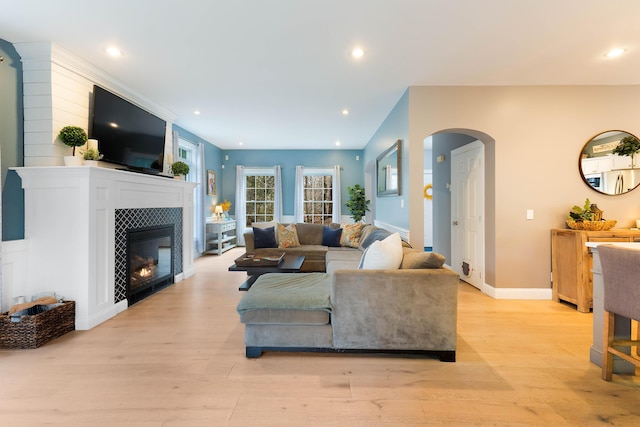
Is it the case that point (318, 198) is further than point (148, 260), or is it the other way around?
point (318, 198)

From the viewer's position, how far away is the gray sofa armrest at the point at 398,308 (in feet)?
7.25

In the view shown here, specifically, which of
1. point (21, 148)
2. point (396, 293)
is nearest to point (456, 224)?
point (396, 293)

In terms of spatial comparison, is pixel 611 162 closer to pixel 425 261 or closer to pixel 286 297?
pixel 425 261

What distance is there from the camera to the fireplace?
3551 mm

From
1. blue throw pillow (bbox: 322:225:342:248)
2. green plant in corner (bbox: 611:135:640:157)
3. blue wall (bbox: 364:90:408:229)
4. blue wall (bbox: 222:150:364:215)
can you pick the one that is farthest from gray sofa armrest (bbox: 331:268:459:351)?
blue wall (bbox: 222:150:364:215)

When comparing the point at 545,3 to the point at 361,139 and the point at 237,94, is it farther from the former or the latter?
the point at 361,139

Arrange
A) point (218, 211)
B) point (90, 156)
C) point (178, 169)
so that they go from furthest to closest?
1. point (218, 211)
2. point (178, 169)
3. point (90, 156)

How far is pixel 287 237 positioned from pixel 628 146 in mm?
4667

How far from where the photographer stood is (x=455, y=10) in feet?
7.52

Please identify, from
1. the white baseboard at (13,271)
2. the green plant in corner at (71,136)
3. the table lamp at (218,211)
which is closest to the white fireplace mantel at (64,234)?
the white baseboard at (13,271)

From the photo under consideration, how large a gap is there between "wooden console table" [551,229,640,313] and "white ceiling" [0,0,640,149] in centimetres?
181

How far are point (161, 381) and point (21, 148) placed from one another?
2.62 m

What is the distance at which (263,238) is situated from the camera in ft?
16.7

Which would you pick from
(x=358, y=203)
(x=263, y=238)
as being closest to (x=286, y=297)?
(x=263, y=238)
